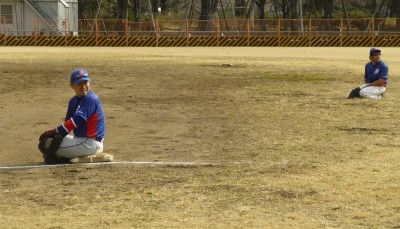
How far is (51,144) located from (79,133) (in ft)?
1.33

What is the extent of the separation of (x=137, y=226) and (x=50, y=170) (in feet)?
9.92

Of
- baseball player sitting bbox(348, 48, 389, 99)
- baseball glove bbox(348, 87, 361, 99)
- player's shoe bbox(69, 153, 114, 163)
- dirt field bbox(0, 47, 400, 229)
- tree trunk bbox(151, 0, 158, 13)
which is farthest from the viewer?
tree trunk bbox(151, 0, 158, 13)

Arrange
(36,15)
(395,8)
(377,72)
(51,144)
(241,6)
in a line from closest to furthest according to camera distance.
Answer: (51,144) < (377,72) < (36,15) < (395,8) < (241,6)

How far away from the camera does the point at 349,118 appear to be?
47.8 feet

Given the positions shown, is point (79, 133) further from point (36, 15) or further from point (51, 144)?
point (36, 15)

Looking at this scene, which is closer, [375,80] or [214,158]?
[214,158]

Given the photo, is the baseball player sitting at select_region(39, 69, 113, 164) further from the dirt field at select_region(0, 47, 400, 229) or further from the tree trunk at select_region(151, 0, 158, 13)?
the tree trunk at select_region(151, 0, 158, 13)

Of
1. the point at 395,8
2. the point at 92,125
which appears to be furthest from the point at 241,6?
the point at 92,125

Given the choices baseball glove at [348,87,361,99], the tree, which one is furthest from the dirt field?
the tree

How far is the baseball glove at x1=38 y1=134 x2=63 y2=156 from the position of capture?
32.8 feet

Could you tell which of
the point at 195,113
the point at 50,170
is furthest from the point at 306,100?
the point at 50,170

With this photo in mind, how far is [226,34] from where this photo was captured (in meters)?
51.0

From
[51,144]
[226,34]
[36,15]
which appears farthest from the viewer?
[36,15]

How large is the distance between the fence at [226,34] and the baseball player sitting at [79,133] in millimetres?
39138
